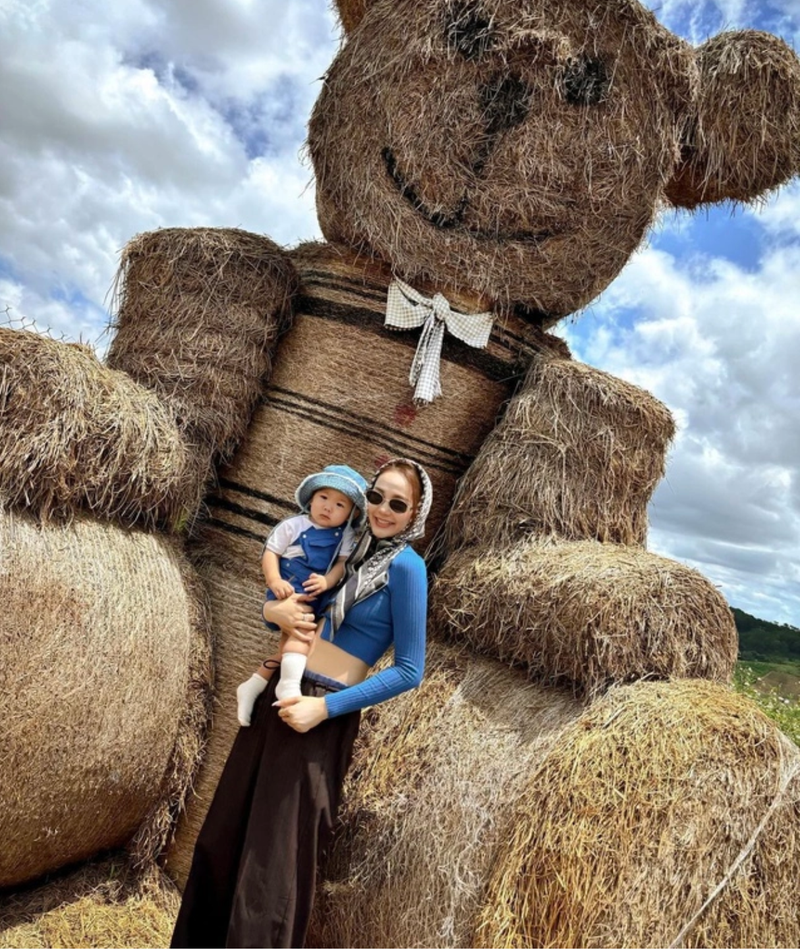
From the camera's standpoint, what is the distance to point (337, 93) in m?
3.21

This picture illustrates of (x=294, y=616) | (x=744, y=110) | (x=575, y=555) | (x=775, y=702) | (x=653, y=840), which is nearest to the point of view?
(x=653, y=840)

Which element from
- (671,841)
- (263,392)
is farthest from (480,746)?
(263,392)

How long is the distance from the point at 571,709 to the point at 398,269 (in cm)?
156

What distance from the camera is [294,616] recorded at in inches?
93.0

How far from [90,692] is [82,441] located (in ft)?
2.29

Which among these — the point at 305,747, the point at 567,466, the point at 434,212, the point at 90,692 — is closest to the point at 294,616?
the point at 305,747

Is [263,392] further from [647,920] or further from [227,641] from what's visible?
[647,920]

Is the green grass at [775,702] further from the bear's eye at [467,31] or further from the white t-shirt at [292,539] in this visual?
the bear's eye at [467,31]

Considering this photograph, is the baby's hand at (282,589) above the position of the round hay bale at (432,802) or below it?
above

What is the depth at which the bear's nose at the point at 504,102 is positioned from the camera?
121 inches

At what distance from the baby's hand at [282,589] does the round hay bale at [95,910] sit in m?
1.08

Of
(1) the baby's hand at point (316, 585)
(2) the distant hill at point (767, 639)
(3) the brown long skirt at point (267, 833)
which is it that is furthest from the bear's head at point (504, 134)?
(2) the distant hill at point (767, 639)

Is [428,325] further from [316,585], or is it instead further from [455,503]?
[316,585]

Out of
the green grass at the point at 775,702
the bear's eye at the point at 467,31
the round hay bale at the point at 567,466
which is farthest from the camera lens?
the green grass at the point at 775,702
